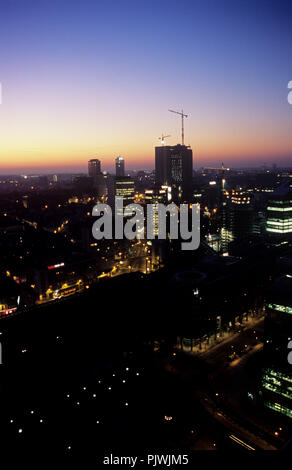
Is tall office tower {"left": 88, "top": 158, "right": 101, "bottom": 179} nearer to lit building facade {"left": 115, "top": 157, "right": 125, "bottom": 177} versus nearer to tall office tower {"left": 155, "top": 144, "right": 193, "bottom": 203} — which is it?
lit building facade {"left": 115, "top": 157, "right": 125, "bottom": 177}

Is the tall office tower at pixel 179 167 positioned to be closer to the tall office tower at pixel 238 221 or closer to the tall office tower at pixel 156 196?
the tall office tower at pixel 156 196

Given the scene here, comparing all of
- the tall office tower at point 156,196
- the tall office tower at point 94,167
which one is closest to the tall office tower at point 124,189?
the tall office tower at point 156,196

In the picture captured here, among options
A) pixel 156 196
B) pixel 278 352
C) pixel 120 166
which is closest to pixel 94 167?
pixel 120 166

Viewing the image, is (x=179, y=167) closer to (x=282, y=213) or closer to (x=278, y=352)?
(x=282, y=213)

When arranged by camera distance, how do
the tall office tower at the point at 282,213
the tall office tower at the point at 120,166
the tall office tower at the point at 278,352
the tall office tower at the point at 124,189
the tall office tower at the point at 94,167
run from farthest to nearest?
the tall office tower at the point at 94,167
the tall office tower at the point at 120,166
the tall office tower at the point at 124,189
the tall office tower at the point at 282,213
the tall office tower at the point at 278,352

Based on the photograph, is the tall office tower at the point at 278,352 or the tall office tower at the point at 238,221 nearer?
the tall office tower at the point at 278,352

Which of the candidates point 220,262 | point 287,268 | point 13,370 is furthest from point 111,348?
point 287,268
